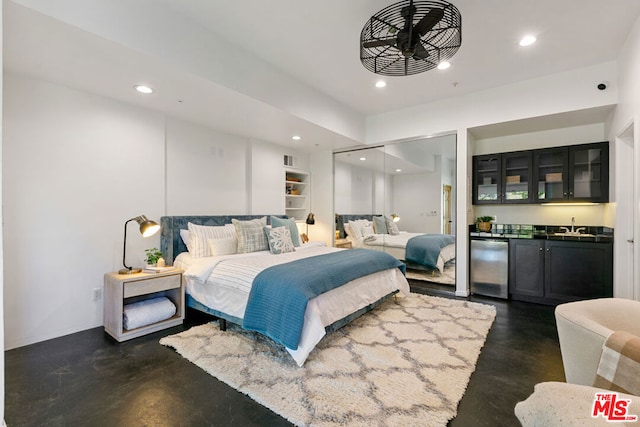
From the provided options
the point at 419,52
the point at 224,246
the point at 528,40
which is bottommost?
the point at 224,246

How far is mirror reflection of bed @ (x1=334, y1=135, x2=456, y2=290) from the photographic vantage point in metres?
4.48

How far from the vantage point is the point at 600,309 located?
1.61 meters

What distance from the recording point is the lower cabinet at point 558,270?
139 inches

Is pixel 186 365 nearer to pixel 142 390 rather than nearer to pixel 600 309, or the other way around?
pixel 142 390

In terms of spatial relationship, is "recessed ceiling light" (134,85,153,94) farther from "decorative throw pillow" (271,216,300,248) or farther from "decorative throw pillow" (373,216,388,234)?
"decorative throw pillow" (373,216,388,234)

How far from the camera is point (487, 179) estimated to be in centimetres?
456

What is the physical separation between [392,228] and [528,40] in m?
3.02

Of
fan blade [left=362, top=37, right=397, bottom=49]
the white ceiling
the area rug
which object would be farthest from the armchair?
the white ceiling

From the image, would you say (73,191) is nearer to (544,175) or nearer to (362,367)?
(362,367)

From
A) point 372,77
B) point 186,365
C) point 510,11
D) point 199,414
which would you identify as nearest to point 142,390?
point 186,365

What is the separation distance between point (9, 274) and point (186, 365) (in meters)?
1.81

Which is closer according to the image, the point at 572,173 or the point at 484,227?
the point at 572,173

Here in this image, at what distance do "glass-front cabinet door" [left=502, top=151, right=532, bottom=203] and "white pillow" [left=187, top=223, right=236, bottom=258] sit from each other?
4.11 metres

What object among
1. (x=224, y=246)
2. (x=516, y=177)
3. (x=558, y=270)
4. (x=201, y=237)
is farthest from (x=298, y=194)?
(x=558, y=270)
